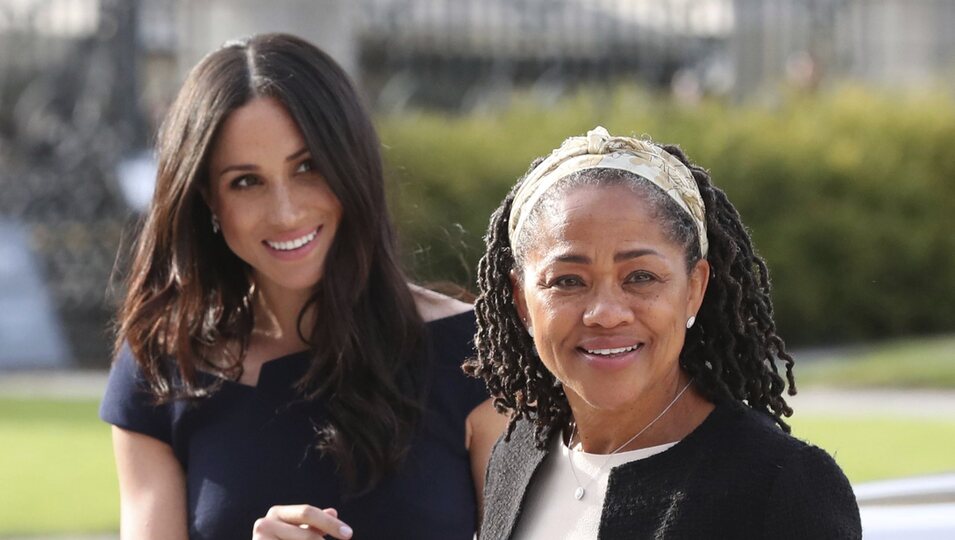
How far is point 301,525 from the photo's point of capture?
8.54ft

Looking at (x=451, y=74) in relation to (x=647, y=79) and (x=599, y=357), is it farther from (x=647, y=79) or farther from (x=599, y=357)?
(x=599, y=357)

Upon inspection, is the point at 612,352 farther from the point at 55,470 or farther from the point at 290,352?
the point at 55,470

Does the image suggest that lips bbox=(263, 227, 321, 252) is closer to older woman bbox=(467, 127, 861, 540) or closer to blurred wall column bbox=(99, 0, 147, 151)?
older woman bbox=(467, 127, 861, 540)

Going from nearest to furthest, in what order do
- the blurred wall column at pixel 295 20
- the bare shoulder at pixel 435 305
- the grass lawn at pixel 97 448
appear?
the bare shoulder at pixel 435 305, the grass lawn at pixel 97 448, the blurred wall column at pixel 295 20

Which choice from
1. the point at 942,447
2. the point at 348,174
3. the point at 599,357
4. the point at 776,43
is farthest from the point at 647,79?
the point at 599,357

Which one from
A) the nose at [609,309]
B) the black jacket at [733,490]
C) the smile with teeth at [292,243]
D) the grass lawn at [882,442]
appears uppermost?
the nose at [609,309]

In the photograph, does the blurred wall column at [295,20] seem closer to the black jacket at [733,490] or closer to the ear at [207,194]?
the ear at [207,194]

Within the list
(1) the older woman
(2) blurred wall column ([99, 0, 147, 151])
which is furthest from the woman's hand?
(2) blurred wall column ([99, 0, 147, 151])

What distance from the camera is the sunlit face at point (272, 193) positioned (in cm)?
317

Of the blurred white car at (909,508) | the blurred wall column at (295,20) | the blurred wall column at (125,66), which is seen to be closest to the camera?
the blurred white car at (909,508)

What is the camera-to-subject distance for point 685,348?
230 centimetres

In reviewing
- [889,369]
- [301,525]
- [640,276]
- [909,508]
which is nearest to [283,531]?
[301,525]

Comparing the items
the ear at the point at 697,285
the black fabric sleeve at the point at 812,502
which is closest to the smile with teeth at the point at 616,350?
the ear at the point at 697,285

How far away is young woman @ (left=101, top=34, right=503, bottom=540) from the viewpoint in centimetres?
312
